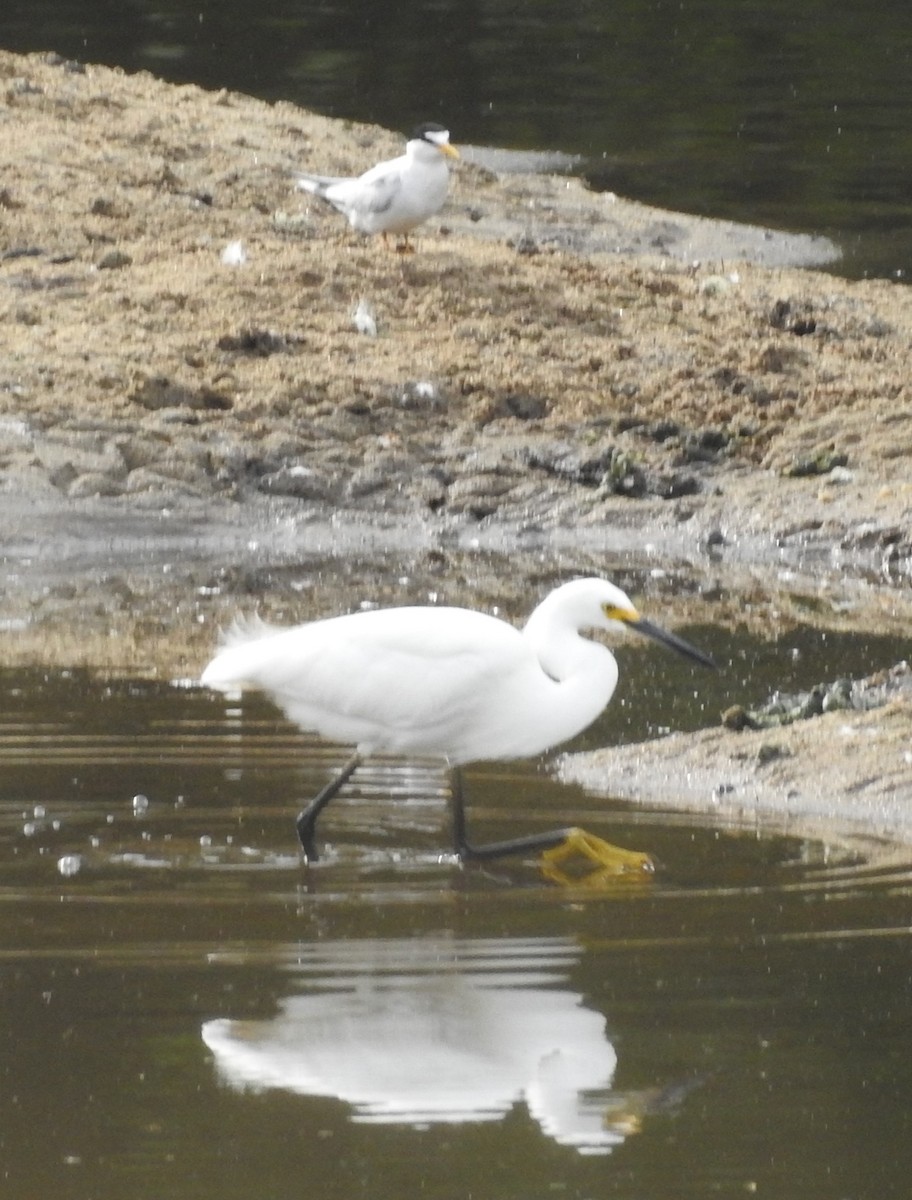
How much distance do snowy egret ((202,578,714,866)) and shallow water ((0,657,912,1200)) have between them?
0.91 feet

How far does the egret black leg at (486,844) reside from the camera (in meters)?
6.68

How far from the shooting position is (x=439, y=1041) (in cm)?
495

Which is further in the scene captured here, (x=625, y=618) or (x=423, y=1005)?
(x=625, y=618)

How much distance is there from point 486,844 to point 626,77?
62.3 ft

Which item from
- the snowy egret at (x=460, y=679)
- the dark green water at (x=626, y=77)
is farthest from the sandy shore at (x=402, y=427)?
the dark green water at (x=626, y=77)

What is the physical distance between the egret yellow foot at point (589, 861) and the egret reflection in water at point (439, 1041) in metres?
0.70

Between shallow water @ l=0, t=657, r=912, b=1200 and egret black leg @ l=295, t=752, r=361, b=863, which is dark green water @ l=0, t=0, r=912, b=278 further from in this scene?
shallow water @ l=0, t=657, r=912, b=1200

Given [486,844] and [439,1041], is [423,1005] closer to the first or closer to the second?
[439,1041]

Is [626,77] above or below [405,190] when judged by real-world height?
above

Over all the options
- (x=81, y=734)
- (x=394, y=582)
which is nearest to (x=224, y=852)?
(x=81, y=734)

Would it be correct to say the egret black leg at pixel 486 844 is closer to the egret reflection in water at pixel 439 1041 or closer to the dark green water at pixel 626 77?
the egret reflection in water at pixel 439 1041

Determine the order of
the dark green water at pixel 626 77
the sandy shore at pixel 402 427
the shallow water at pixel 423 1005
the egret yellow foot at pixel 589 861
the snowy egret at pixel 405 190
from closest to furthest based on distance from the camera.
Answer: the shallow water at pixel 423 1005
the egret yellow foot at pixel 589 861
the sandy shore at pixel 402 427
the snowy egret at pixel 405 190
the dark green water at pixel 626 77

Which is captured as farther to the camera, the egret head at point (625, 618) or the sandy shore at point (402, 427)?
the sandy shore at point (402, 427)

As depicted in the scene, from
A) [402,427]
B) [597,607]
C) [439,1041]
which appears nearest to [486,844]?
[597,607]
